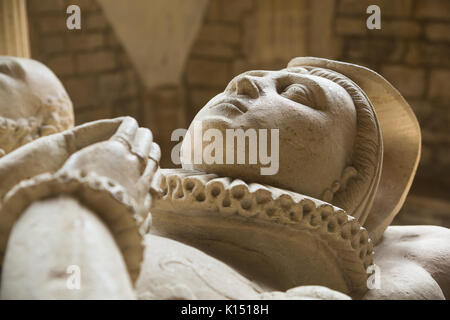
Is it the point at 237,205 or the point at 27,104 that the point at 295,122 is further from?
the point at 27,104

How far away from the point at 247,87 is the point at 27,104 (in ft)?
3.94

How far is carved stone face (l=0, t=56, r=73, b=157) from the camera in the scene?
8.96 feet

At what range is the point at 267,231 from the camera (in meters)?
2.00

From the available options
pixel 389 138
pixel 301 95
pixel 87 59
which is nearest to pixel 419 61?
pixel 87 59

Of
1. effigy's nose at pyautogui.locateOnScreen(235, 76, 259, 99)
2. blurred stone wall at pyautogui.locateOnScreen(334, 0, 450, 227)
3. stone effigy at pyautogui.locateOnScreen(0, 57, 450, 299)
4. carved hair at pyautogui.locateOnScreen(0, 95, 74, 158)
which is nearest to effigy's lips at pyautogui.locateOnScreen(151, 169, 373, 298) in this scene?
stone effigy at pyautogui.locateOnScreen(0, 57, 450, 299)

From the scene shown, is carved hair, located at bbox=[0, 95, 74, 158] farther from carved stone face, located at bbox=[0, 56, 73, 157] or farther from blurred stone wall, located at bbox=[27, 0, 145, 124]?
blurred stone wall, located at bbox=[27, 0, 145, 124]

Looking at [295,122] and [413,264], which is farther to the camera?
[413,264]

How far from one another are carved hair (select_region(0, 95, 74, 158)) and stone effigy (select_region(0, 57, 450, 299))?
17mm

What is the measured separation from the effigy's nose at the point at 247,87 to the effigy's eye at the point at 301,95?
0.36 feet

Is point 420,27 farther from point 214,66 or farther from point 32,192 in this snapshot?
point 32,192

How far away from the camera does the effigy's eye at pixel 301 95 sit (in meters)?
2.19

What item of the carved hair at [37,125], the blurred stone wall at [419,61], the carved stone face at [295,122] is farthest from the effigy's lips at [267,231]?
the blurred stone wall at [419,61]

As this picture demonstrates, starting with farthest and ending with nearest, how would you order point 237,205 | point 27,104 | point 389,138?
point 27,104, point 389,138, point 237,205

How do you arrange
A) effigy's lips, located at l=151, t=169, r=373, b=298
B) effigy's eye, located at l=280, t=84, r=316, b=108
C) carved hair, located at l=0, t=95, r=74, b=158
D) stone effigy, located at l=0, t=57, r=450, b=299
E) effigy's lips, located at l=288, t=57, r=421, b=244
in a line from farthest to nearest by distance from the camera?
carved hair, located at l=0, t=95, r=74, b=158 → effigy's lips, located at l=288, t=57, r=421, b=244 → effigy's eye, located at l=280, t=84, r=316, b=108 → effigy's lips, located at l=151, t=169, r=373, b=298 → stone effigy, located at l=0, t=57, r=450, b=299
